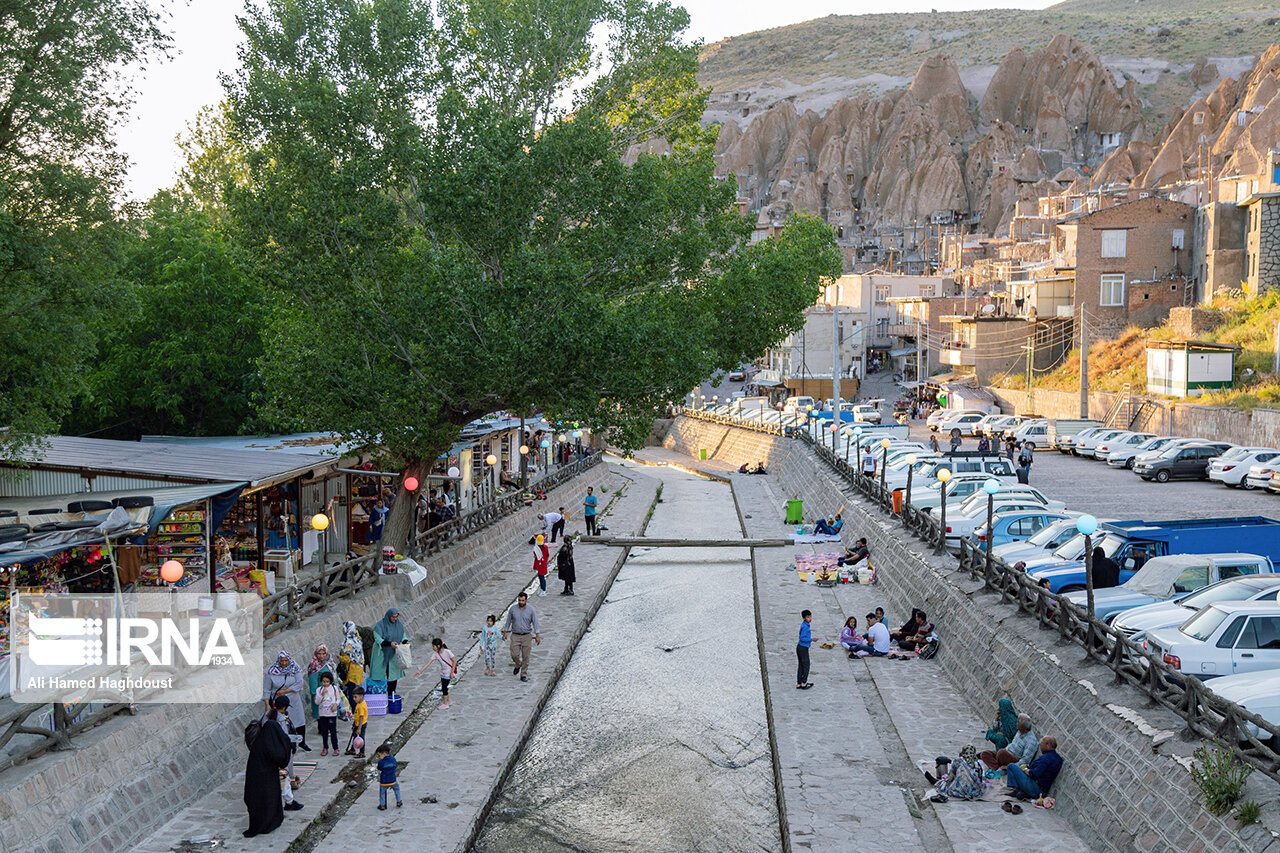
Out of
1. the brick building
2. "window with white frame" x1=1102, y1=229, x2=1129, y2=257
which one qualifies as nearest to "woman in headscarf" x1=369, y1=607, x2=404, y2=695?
the brick building

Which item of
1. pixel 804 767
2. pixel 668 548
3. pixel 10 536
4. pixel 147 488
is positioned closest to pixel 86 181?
pixel 147 488

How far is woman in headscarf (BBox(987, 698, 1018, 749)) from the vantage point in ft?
47.5

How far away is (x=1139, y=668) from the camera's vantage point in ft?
42.9

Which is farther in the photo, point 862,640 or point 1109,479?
point 1109,479

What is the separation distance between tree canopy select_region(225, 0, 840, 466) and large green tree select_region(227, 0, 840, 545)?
1.9 inches

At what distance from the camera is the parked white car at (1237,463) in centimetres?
3506

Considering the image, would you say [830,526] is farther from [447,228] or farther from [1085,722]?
[1085,722]

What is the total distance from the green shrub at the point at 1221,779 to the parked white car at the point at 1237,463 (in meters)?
27.8

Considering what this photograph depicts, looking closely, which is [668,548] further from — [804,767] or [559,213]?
[804,767]

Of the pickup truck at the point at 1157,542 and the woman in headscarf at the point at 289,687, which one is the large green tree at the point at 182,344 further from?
the pickup truck at the point at 1157,542

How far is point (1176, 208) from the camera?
62969 millimetres

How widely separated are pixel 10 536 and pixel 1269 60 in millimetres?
145967

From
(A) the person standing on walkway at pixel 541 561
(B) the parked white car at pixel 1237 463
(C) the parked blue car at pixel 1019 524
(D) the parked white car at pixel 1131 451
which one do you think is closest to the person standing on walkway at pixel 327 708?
(A) the person standing on walkway at pixel 541 561

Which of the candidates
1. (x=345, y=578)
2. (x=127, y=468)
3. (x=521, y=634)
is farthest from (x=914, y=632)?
(x=127, y=468)
